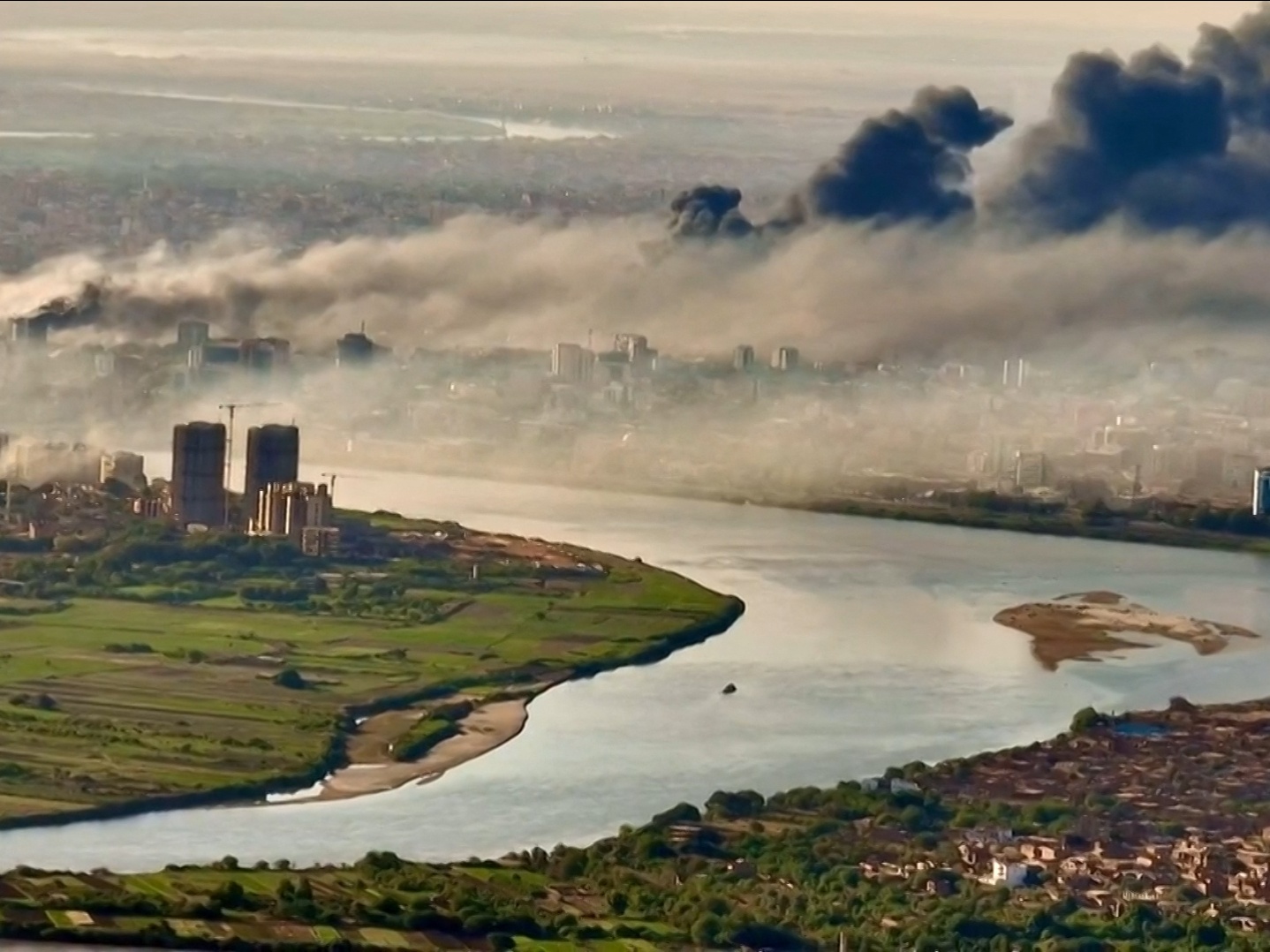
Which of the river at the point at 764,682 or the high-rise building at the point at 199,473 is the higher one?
the high-rise building at the point at 199,473

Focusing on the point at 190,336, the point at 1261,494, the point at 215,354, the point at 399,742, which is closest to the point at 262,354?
the point at 215,354

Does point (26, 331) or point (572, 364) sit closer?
point (26, 331)

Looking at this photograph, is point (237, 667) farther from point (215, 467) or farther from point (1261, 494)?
point (1261, 494)

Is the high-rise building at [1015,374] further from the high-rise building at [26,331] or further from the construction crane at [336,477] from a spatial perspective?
the high-rise building at [26,331]

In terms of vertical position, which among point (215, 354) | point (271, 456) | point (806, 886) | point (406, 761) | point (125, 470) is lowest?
point (806, 886)

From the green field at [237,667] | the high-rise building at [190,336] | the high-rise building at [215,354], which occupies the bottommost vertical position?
the green field at [237,667]

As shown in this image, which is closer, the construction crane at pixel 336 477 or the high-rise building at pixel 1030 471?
the construction crane at pixel 336 477

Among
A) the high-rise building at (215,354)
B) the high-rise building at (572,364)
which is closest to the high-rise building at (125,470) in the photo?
the high-rise building at (215,354)

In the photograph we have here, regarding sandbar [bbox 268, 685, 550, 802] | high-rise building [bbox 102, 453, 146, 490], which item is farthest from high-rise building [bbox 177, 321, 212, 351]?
sandbar [bbox 268, 685, 550, 802]

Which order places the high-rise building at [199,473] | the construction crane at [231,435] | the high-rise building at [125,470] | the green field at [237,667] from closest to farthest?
the green field at [237,667]
the high-rise building at [199,473]
the high-rise building at [125,470]
the construction crane at [231,435]
